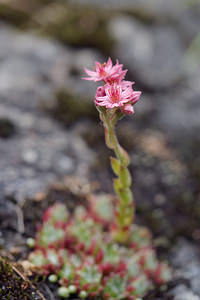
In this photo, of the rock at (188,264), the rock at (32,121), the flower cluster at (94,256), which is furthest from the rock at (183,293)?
the rock at (32,121)

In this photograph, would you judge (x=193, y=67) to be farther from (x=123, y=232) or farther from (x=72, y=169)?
(x=123, y=232)

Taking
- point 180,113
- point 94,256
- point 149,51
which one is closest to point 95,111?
point 180,113

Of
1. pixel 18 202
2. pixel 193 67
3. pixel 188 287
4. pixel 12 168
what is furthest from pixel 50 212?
pixel 193 67

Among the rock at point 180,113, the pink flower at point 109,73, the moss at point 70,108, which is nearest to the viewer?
the pink flower at point 109,73

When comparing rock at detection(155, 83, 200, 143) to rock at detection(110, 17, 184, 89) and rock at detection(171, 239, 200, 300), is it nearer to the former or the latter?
rock at detection(110, 17, 184, 89)

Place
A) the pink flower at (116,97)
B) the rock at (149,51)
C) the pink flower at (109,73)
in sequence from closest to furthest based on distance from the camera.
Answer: the pink flower at (116,97), the pink flower at (109,73), the rock at (149,51)

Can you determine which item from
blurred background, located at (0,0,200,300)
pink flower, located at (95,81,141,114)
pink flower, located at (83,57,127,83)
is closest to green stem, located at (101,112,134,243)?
pink flower, located at (95,81,141,114)

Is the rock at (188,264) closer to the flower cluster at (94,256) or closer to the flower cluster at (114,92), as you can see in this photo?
the flower cluster at (94,256)
